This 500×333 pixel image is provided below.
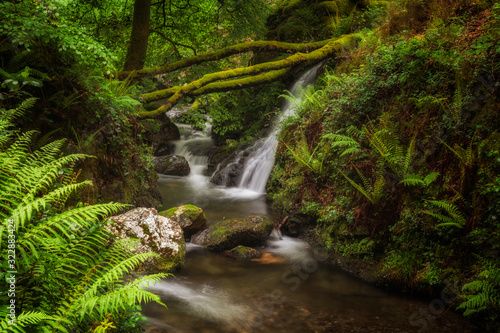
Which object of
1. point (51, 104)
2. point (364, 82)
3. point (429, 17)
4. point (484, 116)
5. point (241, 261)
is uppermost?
point (429, 17)

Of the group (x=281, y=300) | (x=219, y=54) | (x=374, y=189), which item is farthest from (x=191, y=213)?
(x=219, y=54)

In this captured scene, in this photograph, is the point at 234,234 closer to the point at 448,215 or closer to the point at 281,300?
the point at 281,300

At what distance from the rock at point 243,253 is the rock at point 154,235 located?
1.07 meters

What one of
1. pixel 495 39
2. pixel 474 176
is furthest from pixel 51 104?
pixel 495 39

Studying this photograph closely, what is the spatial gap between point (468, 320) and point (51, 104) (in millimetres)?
7398

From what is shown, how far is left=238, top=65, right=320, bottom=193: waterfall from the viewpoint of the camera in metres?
10.7

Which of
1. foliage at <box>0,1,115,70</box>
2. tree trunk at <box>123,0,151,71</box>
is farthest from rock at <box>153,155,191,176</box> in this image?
foliage at <box>0,1,115,70</box>

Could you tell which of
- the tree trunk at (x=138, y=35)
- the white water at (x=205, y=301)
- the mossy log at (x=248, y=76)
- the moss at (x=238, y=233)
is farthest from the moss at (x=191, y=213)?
the tree trunk at (x=138, y=35)

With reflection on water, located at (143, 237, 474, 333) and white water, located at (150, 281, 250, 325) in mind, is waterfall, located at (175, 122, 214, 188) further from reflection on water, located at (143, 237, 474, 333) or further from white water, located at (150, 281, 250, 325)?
white water, located at (150, 281, 250, 325)

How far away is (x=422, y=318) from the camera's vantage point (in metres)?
4.10

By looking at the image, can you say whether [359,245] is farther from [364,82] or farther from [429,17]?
[429,17]

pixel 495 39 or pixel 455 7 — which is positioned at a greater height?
pixel 455 7

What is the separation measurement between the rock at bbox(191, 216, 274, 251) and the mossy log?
386 centimetres

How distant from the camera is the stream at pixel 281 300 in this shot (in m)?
4.00
